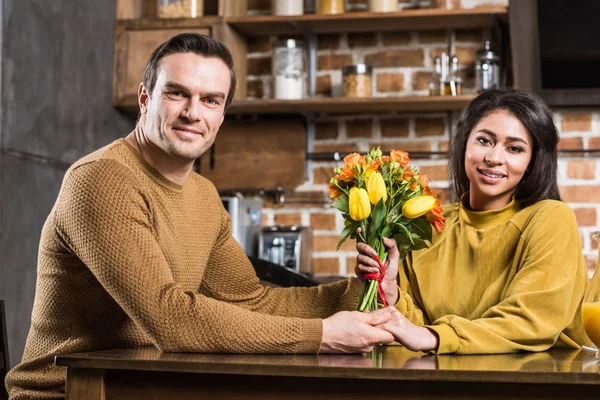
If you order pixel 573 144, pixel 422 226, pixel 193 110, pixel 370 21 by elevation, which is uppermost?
pixel 370 21

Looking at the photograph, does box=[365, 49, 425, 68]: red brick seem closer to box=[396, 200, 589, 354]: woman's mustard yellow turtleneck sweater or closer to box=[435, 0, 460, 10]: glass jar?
box=[435, 0, 460, 10]: glass jar

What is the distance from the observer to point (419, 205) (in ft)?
4.89

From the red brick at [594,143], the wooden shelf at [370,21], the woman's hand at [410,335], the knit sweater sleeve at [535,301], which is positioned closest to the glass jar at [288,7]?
the wooden shelf at [370,21]

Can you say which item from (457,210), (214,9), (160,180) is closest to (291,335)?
(160,180)

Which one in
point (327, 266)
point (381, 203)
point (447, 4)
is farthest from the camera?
point (327, 266)

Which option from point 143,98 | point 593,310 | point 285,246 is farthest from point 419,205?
point 285,246

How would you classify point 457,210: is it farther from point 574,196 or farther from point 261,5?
point 261,5

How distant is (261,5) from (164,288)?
234cm

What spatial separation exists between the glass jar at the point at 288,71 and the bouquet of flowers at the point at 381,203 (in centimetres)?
180

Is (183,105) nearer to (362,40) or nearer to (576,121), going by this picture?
(362,40)

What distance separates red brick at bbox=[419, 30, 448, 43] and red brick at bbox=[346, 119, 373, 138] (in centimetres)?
37

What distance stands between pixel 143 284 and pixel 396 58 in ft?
7.26

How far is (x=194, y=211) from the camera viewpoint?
1839 mm

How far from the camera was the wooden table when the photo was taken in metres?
1.19
